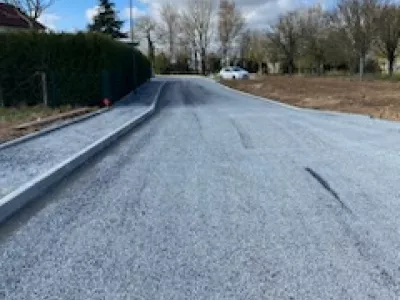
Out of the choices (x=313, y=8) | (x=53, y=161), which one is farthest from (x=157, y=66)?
(x=53, y=161)

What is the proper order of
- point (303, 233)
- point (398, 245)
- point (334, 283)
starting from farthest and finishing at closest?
point (303, 233) → point (398, 245) → point (334, 283)

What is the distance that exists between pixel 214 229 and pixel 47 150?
17.5 feet

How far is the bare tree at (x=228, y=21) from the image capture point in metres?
77.5

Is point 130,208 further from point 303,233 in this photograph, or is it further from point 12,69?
point 12,69

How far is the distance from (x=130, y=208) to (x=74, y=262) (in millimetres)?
1527

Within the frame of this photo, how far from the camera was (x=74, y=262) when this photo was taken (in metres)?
3.89

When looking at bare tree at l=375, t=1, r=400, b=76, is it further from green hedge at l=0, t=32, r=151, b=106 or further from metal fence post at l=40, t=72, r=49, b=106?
metal fence post at l=40, t=72, r=49, b=106

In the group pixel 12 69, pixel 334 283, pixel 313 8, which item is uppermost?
pixel 313 8

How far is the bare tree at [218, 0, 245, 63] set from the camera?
254ft

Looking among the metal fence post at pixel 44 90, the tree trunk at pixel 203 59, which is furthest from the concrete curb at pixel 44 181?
the tree trunk at pixel 203 59

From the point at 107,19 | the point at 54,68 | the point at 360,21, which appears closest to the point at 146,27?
the point at 107,19

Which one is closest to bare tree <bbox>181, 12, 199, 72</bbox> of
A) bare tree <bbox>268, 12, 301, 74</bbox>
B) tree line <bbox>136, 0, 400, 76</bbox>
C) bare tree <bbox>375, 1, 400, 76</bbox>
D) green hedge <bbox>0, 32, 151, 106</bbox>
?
tree line <bbox>136, 0, 400, 76</bbox>

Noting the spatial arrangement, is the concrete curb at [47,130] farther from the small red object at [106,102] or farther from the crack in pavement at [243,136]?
the crack in pavement at [243,136]

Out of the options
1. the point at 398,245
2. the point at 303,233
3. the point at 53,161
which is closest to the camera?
the point at 398,245
